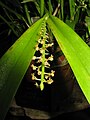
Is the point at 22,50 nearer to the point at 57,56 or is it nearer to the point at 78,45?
the point at 78,45

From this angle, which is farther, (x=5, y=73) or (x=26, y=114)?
(x=26, y=114)

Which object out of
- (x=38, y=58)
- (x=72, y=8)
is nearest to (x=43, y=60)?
(x=38, y=58)

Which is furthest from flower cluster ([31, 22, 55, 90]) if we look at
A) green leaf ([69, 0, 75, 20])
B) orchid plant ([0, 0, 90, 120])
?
green leaf ([69, 0, 75, 20])

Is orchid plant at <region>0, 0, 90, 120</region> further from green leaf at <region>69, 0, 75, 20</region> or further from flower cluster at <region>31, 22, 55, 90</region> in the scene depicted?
green leaf at <region>69, 0, 75, 20</region>

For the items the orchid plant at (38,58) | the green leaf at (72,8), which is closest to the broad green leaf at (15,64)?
the orchid plant at (38,58)

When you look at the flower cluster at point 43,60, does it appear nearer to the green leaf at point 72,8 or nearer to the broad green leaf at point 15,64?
the broad green leaf at point 15,64

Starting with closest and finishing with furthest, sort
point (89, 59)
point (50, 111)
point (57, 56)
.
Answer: point (89, 59), point (57, 56), point (50, 111)

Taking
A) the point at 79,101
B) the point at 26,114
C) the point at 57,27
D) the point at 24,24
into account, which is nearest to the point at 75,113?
the point at 79,101
